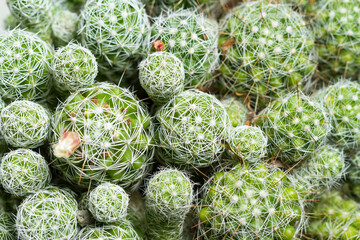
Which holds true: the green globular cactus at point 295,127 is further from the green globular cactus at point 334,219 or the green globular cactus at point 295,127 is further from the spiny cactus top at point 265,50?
the green globular cactus at point 334,219

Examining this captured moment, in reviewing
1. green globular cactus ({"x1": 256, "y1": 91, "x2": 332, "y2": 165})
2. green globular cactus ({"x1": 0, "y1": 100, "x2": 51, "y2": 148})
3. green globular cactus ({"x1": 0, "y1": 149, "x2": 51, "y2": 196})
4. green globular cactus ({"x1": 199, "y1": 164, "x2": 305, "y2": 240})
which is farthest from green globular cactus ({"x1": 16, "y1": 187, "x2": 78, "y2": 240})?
green globular cactus ({"x1": 256, "y1": 91, "x2": 332, "y2": 165})

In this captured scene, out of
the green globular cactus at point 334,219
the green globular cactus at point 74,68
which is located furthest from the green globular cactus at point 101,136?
the green globular cactus at point 334,219

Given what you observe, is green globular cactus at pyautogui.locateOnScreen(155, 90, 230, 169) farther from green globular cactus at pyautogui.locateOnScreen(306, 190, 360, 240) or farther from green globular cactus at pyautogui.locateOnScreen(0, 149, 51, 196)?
green globular cactus at pyautogui.locateOnScreen(306, 190, 360, 240)

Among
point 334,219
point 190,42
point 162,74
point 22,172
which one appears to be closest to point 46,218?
point 22,172

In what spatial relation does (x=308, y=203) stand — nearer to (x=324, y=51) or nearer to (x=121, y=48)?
(x=324, y=51)

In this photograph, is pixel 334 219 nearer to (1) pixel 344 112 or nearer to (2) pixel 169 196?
(1) pixel 344 112

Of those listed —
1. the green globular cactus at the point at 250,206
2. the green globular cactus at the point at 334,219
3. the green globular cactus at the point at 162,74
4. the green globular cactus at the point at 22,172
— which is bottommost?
the green globular cactus at the point at 334,219

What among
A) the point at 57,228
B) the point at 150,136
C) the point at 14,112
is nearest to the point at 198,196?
the point at 150,136
